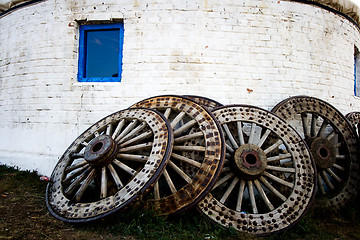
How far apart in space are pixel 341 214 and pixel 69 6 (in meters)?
7.02

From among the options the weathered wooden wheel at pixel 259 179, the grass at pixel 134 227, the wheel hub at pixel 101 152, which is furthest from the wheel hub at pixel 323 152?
the wheel hub at pixel 101 152

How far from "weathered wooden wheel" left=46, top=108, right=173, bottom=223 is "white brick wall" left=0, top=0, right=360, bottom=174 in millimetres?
1271

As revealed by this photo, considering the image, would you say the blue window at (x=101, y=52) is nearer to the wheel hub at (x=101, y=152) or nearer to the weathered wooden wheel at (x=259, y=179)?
the wheel hub at (x=101, y=152)

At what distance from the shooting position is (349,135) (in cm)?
479

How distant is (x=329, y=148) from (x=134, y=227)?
377cm

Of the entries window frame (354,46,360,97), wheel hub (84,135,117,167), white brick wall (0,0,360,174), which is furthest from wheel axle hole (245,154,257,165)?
window frame (354,46,360,97)

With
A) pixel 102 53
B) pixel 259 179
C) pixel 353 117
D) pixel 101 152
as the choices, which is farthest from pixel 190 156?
pixel 353 117

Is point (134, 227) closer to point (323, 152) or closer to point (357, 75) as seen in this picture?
point (323, 152)

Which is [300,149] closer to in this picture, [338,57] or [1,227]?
[338,57]

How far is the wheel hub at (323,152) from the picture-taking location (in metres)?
4.36

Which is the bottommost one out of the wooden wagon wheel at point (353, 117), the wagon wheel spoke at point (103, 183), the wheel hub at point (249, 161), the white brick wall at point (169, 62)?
the wagon wheel spoke at point (103, 183)

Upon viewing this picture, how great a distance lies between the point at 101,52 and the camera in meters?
5.71

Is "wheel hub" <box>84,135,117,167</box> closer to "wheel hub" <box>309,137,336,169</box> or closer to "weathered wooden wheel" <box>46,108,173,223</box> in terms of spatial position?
"weathered wooden wheel" <box>46,108,173,223</box>

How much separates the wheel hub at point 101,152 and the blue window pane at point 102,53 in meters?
2.44
